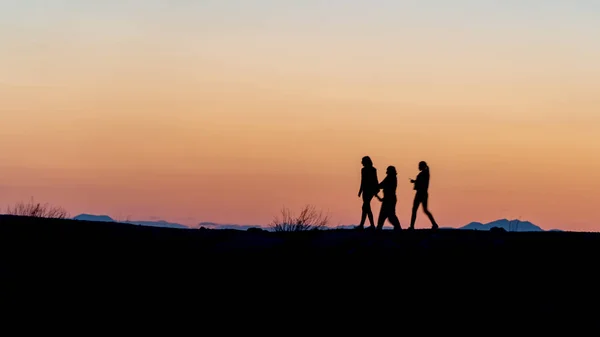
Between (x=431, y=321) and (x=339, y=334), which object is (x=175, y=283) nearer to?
(x=339, y=334)

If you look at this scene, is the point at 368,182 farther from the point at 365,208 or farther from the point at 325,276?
the point at 325,276

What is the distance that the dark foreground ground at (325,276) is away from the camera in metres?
22.8

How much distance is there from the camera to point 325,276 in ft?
79.0

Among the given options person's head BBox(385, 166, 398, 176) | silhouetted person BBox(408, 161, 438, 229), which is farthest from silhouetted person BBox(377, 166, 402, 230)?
silhouetted person BBox(408, 161, 438, 229)

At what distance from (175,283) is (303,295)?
3158 millimetres

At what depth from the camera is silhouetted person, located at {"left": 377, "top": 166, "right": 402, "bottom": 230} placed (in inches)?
Answer: 1082

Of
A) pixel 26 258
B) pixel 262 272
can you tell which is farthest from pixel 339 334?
pixel 26 258

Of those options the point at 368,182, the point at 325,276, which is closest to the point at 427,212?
the point at 368,182

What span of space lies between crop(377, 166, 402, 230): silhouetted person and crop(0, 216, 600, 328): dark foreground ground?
0.79 metres

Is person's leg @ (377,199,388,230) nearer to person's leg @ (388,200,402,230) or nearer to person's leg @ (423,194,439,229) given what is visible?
person's leg @ (388,200,402,230)

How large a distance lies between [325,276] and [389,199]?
4.18 m

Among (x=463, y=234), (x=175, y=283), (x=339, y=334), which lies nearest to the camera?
(x=339, y=334)

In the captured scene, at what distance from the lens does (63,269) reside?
2534 cm

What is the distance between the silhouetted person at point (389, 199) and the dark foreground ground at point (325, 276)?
0.79 meters
